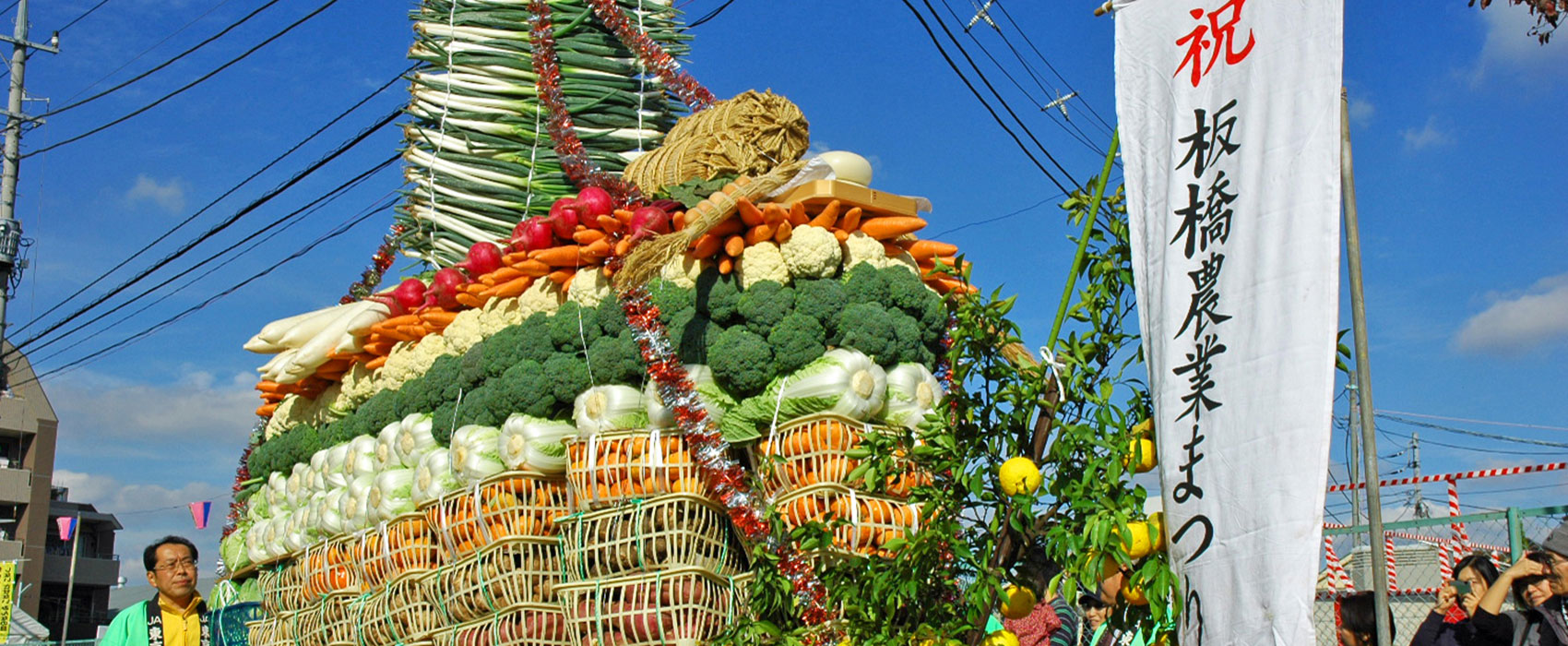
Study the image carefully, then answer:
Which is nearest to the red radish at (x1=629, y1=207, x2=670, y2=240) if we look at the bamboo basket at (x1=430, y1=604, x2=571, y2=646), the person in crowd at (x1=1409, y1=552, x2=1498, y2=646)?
the bamboo basket at (x1=430, y1=604, x2=571, y2=646)

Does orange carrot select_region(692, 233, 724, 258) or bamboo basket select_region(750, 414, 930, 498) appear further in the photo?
orange carrot select_region(692, 233, 724, 258)

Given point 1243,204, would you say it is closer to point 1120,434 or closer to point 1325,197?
point 1325,197

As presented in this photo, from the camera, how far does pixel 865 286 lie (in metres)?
4.11

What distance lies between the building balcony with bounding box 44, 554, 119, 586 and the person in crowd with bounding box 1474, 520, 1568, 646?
1366 inches

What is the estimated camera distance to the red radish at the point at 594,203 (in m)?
4.69

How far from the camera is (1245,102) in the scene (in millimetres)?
2600

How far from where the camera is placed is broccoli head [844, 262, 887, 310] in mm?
4105

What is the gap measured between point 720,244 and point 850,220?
0.43 metres

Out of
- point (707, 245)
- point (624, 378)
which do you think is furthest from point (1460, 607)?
point (624, 378)

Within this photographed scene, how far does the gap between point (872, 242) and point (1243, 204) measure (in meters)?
1.82

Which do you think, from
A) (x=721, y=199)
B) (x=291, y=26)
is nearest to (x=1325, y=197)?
(x=721, y=199)

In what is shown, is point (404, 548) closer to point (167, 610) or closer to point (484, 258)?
point (484, 258)

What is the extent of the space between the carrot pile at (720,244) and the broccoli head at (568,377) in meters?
0.34

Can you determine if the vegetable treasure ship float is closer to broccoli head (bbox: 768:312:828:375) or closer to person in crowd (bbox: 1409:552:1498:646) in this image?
broccoli head (bbox: 768:312:828:375)
